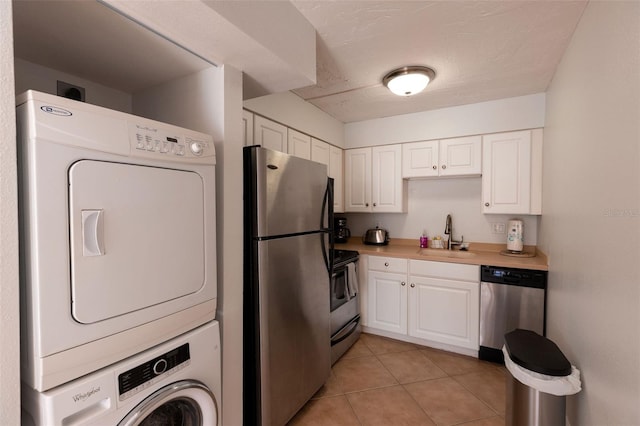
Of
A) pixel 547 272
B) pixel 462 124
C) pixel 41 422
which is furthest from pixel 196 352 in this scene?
pixel 462 124

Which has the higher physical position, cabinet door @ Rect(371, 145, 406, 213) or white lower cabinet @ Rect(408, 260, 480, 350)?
cabinet door @ Rect(371, 145, 406, 213)

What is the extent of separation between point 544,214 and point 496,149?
71 cm

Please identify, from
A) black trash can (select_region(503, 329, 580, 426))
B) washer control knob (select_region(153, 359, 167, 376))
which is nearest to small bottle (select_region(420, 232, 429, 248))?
black trash can (select_region(503, 329, 580, 426))

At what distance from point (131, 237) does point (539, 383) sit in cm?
174

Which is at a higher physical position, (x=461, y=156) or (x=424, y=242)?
(x=461, y=156)

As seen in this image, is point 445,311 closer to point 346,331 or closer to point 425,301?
point 425,301

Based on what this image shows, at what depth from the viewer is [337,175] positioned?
3293mm

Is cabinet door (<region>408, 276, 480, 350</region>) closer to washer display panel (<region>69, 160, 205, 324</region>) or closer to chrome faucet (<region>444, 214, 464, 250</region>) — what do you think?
chrome faucet (<region>444, 214, 464, 250</region>)

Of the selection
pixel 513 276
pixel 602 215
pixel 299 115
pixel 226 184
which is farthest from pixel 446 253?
pixel 226 184

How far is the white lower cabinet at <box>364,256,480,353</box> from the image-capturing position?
2564mm

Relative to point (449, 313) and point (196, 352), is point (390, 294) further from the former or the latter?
point (196, 352)

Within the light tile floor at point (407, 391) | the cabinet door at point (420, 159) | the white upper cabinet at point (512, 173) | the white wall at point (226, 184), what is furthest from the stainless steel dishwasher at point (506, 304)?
A: the white wall at point (226, 184)

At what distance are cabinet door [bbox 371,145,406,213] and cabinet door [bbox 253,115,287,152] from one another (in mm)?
1280

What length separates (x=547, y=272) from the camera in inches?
89.1
